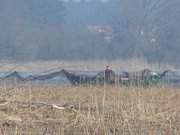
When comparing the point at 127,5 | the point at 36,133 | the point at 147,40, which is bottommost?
the point at 36,133

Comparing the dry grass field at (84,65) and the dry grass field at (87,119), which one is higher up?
the dry grass field at (84,65)

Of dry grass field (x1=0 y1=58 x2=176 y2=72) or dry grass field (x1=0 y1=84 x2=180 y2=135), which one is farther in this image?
dry grass field (x1=0 y1=58 x2=176 y2=72)

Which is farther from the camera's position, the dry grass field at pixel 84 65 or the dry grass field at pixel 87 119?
the dry grass field at pixel 84 65

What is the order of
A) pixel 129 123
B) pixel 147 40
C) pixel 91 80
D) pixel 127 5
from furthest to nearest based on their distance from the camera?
pixel 127 5
pixel 147 40
pixel 91 80
pixel 129 123

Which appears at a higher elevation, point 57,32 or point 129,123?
point 57,32

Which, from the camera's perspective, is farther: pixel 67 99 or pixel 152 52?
pixel 152 52

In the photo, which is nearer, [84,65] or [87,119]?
[87,119]

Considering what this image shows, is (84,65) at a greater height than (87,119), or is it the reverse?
(84,65)

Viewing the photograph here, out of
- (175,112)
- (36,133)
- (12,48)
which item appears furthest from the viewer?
(12,48)

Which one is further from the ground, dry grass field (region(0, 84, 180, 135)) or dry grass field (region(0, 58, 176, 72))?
dry grass field (region(0, 58, 176, 72))

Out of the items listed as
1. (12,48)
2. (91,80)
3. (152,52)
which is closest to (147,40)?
(152,52)

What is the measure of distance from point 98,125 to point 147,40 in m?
47.0

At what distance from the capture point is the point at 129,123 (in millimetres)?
11125

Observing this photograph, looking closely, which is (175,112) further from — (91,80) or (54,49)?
(54,49)
